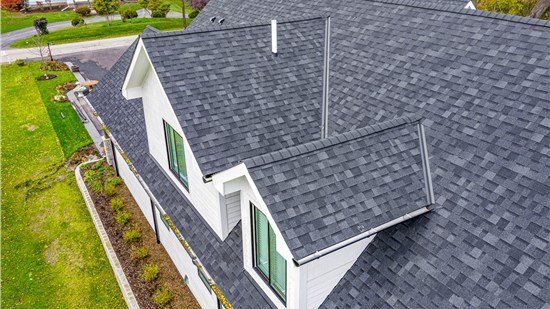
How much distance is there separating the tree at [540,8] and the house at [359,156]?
32.2 metres

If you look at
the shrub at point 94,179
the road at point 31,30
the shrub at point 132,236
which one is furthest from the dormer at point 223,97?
the road at point 31,30

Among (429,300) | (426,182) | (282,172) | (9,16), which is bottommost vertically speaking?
(9,16)

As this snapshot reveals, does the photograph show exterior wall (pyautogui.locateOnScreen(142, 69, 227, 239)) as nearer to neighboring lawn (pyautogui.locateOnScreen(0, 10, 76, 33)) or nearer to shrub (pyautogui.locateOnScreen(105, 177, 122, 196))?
shrub (pyautogui.locateOnScreen(105, 177, 122, 196))

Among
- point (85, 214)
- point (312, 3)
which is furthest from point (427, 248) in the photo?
point (85, 214)

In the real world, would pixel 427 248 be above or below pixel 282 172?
below

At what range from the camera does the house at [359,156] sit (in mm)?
7098

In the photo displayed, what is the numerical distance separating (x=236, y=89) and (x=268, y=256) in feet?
14.8

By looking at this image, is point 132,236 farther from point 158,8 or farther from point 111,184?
point 158,8

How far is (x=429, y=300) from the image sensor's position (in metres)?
6.90

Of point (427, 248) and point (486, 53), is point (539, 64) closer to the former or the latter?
point (486, 53)

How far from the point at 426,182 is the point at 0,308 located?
1532 cm

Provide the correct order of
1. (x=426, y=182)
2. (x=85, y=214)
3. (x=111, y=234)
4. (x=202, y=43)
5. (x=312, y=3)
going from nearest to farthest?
(x=426, y=182)
(x=202, y=43)
(x=312, y=3)
(x=111, y=234)
(x=85, y=214)

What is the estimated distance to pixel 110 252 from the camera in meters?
16.9

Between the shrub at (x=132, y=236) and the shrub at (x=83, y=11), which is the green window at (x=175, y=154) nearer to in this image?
the shrub at (x=132, y=236)
